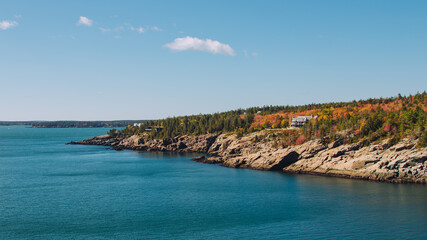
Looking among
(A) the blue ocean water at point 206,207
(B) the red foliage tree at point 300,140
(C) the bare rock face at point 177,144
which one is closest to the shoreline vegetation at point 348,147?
(B) the red foliage tree at point 300,140

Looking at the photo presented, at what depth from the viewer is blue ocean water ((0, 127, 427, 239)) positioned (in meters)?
48.4

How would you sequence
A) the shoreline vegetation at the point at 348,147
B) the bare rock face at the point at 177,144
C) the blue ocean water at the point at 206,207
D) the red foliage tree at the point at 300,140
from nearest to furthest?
the blue ocean water at the point at 206,207 → the shoreline vegetation at the point at 348,147 → the red foliage tree at the point at 300,140 → the bare rock face at the point at 177,144

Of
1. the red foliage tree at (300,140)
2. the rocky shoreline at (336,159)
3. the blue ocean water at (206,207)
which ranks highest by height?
the red foliage tree at (300,140)

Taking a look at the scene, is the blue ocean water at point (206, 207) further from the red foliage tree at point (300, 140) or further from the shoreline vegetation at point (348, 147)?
the red foliage tree at point (300, 140)

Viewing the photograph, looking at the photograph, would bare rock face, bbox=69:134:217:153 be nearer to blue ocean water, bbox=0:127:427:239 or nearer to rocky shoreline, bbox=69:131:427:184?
rocky shoreline, bbox=69:131:427:184

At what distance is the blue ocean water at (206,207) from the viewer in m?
48.4

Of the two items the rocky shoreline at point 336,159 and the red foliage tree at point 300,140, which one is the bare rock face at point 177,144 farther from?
the red foliage tree at point 300,140

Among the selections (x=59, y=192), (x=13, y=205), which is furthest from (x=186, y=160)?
(x=13, y=205)

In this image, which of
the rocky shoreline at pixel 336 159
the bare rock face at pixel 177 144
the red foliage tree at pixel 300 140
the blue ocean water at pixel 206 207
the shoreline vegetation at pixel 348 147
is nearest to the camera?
the blue ocean water at pixel 206 207

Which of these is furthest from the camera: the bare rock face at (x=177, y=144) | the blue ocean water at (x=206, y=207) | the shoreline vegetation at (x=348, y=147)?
the bare rock face at (x=177, y=144)

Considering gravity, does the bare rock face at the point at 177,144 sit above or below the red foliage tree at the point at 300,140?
below

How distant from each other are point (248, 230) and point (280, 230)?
4484 mm

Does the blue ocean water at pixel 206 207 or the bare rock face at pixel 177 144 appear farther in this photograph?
the bare rock face at pixel 177 144

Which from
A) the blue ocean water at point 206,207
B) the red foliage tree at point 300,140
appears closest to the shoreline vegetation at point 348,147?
the red foliage tree at point 300,140
